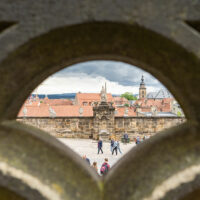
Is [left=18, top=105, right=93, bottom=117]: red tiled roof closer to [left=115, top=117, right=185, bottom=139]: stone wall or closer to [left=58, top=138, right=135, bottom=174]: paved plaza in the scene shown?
[left=58, top=138, right=135, bottom=174]: paved plaza

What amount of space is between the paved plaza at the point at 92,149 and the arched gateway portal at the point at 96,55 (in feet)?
25.2

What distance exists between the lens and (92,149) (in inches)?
438

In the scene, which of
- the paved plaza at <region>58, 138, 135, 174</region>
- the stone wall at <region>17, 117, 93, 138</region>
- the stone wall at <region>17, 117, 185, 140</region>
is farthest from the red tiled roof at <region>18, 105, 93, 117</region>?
the paved plaza at <region>58, 138, 135, 174</region>

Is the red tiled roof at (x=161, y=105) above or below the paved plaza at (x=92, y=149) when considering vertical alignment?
above

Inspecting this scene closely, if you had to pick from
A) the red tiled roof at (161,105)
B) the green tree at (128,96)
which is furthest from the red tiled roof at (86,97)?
the green tree at (128,96)

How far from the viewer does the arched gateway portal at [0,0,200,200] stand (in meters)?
0.90

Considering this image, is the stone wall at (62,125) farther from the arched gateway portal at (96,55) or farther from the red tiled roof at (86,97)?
the red tiled roof at (86,97)

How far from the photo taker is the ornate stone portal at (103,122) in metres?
13.2

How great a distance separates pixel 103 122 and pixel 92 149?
7.91ft

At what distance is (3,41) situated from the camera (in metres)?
0.92

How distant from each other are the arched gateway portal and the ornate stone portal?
12.0m

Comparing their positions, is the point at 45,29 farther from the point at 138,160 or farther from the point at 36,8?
the point at 138,160

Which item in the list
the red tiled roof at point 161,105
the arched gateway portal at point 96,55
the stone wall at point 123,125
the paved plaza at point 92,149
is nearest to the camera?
the arched gateway portal at point 96,55

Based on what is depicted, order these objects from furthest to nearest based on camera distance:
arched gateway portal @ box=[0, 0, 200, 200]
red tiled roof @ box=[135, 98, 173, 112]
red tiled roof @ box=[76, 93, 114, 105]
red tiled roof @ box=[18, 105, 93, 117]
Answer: red tiled roof @ box=[76, 93, 114, 105], red tiled roof @ box=[135, 98, 173, 112], red tiled roof @ box=[18, 105, 93, 117], arched gateway portal @ box=[0, 0, 200, 200]
